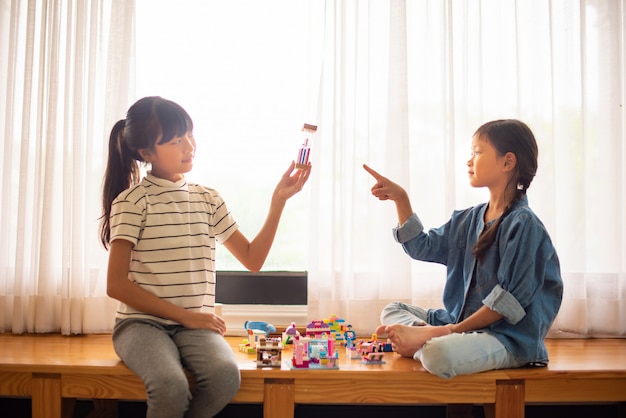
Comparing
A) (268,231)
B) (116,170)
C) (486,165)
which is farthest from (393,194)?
(116,170)

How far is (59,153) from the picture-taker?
7.07ft

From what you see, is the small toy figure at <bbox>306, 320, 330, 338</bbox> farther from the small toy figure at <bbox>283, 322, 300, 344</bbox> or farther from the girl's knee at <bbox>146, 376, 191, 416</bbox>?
the girl's knee at <bbox>146, 376, 191, 416</bbox>

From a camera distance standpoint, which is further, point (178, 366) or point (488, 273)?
point (488, 273)

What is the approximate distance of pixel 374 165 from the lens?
7.07 feet

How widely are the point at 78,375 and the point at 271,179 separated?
0.90 meters

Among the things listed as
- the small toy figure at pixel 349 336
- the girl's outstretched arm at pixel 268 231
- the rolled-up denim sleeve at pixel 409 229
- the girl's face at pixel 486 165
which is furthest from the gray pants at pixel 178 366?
the girl's face at pixel 486 165

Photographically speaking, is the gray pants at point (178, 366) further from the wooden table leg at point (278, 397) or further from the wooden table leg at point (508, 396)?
the wooden table leg at point (508, 396)

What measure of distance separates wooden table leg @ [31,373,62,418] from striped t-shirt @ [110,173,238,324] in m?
0.24

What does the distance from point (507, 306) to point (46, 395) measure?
1201mm

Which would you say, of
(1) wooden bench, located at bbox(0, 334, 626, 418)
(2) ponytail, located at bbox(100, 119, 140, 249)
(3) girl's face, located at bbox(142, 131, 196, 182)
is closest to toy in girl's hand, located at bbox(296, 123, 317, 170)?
(3) girl's face, located at bbox(142, 131, 196, 182)

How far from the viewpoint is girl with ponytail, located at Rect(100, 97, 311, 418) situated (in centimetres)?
163

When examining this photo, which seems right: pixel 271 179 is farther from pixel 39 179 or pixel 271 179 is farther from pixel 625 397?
pixel 625 397

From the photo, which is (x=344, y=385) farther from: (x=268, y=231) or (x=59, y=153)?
(x=59, y=153)

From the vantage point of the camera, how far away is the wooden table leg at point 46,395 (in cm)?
175
